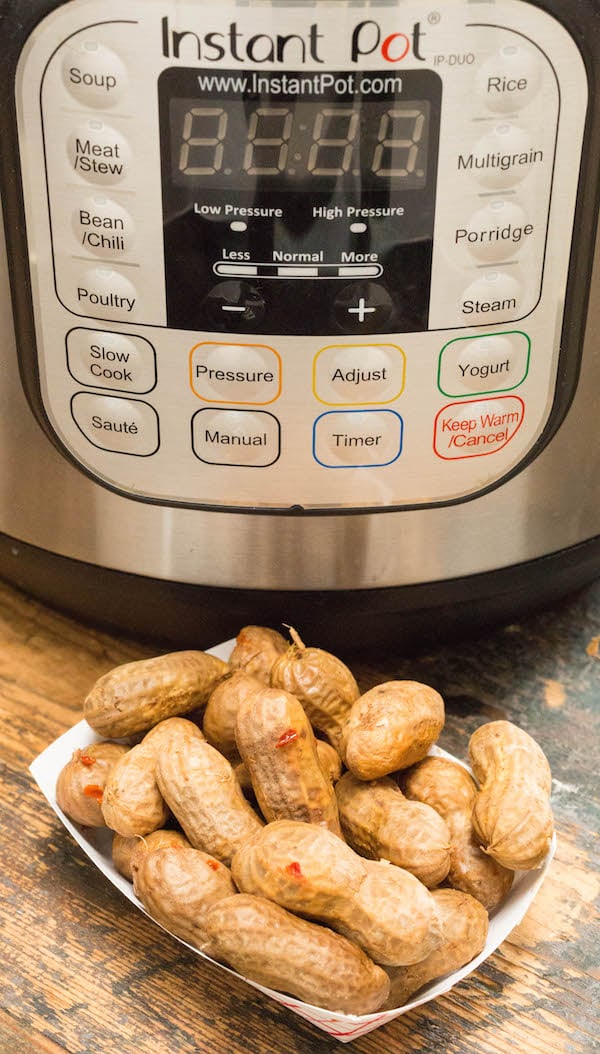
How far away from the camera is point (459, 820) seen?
0.49m

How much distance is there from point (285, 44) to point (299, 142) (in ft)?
0.12

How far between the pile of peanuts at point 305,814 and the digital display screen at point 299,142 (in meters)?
0.22

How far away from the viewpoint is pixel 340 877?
1.40 ft

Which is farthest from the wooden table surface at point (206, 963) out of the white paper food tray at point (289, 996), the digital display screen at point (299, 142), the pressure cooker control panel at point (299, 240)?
the digital display screen at point (299, 142)

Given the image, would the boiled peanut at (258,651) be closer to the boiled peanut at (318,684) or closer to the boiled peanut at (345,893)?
the boiled peanut at (318,684)

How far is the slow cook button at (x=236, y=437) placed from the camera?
514 mm

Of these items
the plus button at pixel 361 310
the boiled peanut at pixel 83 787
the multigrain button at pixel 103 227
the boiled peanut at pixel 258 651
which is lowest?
the boiled peanut at pixel 83 787

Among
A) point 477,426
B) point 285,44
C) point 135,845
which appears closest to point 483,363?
point 477,426

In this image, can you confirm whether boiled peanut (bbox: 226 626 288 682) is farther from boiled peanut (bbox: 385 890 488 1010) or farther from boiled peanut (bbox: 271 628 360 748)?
boiled peanut (bbox: 385 890 488 1010)

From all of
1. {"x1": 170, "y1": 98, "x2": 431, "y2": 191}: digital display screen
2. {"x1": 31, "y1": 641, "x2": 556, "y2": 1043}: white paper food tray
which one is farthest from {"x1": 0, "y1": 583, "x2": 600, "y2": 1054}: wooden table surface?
{"x1": 170, "y1": 98, "x2": 431, "y2": 191}: digital display screen

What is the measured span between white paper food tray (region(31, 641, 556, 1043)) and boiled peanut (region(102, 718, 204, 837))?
0.9 inches

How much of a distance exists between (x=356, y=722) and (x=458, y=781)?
0.18 ft

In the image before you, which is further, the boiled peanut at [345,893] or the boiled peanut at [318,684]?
the boiled peanut at [318,684]

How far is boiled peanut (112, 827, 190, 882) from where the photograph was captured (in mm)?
473
